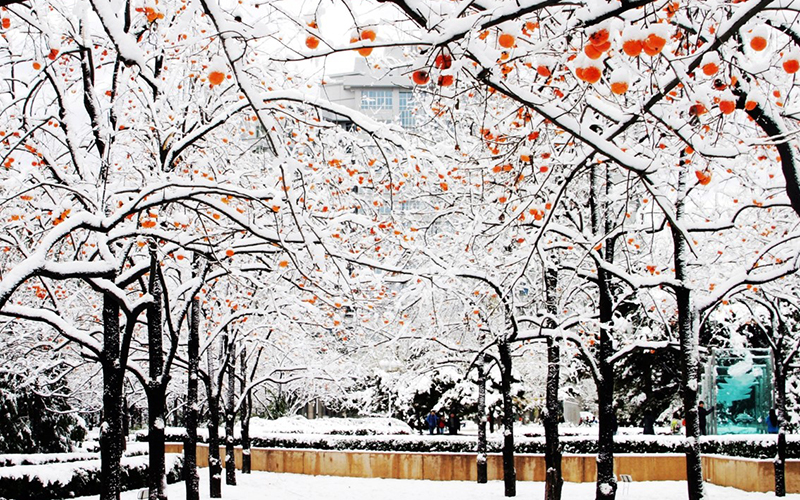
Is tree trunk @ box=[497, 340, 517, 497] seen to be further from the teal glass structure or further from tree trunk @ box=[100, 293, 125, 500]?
tree trunk @ box=[100, 293, 125, 500]

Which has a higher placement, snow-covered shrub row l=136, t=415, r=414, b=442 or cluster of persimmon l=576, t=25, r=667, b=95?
cluster of persimmon l=576, t=25, r=667, b=95

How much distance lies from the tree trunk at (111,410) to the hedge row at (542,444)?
12.2 metres

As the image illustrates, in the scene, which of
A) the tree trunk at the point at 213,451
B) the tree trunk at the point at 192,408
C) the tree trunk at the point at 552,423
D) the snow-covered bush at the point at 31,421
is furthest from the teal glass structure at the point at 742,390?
the snow-covered bush at the point at 31,421

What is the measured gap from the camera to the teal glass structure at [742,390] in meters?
16.0

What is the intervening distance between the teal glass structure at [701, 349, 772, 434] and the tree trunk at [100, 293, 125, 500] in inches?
534

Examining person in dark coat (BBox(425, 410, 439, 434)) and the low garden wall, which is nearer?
the low garden wall

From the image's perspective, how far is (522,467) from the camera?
1616 centimetres

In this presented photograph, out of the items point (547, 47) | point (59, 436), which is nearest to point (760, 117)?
point (547, 47)

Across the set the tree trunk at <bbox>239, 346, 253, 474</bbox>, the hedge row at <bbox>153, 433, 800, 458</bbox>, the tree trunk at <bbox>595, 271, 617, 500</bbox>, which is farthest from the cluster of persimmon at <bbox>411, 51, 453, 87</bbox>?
the hedge row at <bbox>153, 433, 800, 458</bbox>

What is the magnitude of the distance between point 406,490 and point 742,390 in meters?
8.04

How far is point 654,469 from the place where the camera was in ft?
51.6

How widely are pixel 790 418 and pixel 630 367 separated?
484cm

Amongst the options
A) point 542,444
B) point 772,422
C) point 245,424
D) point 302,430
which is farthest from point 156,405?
point 302,430

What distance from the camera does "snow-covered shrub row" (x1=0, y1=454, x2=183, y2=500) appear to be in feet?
37.8
